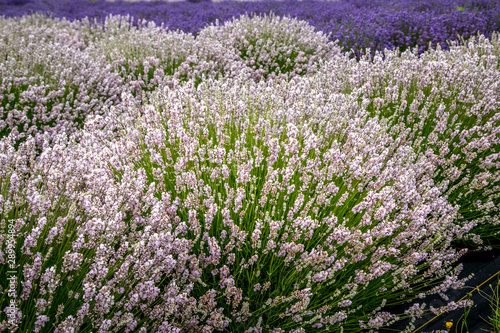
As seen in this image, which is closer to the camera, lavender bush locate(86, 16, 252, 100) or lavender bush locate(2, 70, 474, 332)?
lavender bush locate(2, 70, 474, 332)

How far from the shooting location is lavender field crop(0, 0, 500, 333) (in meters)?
1.58

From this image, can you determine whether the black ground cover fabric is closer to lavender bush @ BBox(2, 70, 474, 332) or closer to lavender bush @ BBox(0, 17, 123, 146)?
lavender bush @ BBox(2, 70, 474, 332)

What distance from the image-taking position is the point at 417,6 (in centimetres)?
878

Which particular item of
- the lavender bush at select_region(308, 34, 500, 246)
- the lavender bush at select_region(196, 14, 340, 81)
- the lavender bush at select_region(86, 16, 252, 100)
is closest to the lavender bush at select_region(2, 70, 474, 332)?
the lavender bush at select_region(308, 34, 500, 246)

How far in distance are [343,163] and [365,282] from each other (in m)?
0.76

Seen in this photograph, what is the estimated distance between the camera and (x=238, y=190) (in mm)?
1743

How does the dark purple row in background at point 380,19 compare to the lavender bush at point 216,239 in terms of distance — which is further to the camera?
the dark purple row in background at point 380,19

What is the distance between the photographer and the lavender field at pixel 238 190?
5.20 feet

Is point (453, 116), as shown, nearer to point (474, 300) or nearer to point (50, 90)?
point (474, 300)

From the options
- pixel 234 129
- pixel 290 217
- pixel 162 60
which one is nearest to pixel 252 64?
pixel 162 60

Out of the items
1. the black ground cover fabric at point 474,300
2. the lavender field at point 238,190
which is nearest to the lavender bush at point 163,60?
the lavender field at point 238,190

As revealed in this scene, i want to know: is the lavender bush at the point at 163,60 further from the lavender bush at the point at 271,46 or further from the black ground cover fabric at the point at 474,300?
the black ground cover fabric at the point at 474,300

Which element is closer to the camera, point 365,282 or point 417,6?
point 365,282

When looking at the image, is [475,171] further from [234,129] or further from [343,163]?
[234,129]
